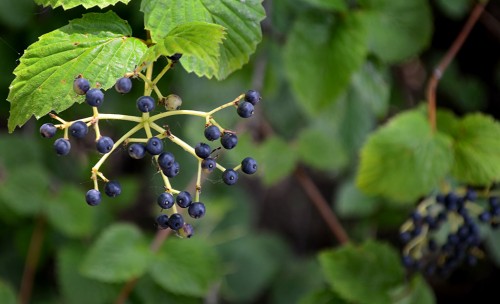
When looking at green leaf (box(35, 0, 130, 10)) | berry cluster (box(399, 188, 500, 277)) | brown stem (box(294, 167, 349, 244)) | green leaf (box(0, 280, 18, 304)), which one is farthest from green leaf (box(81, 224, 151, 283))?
green leaf (box(35, 0, 130, 10))

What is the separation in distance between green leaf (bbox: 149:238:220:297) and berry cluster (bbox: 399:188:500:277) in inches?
24.6

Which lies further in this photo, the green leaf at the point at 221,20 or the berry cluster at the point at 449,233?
the berry cluster at the point at 449,233

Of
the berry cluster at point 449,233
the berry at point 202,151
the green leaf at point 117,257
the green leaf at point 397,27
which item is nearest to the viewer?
the berry at point 202,151

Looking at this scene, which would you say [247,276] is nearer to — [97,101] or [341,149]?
[341,149]

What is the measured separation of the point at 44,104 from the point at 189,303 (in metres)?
1.27

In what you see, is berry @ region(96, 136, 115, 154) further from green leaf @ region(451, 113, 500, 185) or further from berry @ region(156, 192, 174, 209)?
green leaf @ region(451, 113, 500, 185)

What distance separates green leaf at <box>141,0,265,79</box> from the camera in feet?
4.18

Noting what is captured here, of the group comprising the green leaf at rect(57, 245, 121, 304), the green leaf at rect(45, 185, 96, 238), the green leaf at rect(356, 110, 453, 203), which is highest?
the green leaf at rect(356, 110, 453, 203)

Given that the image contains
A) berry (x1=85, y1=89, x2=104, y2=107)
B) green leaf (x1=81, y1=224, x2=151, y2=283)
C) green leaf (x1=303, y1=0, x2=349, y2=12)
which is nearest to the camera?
berry (x1=85, y1=89, x2=104, y2=107)

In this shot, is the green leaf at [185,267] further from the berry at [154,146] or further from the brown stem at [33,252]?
the berry at [154,146]

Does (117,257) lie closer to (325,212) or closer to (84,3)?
(325,212)

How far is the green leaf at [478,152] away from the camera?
180cm

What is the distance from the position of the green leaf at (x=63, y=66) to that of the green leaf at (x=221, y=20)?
0.21 feet

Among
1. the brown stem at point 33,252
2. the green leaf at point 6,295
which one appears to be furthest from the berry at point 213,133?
the brown stem at point 33,252
